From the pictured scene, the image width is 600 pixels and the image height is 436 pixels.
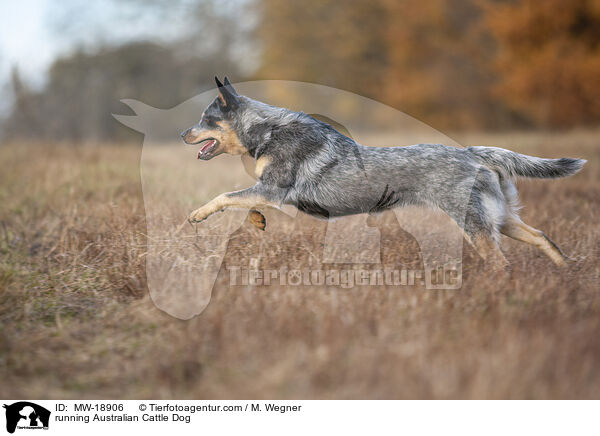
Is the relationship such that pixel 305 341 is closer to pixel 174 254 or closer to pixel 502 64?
pixel 174 254

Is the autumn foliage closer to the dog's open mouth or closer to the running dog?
the running dog

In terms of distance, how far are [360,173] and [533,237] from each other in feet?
5.44

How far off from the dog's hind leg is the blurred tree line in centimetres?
1288

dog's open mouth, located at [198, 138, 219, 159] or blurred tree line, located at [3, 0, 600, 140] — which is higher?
blurred tree line, located at [3, 0, 600, 140]

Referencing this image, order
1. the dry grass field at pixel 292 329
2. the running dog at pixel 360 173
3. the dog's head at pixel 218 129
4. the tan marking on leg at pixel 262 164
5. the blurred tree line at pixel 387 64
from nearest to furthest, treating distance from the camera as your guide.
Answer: the dry grass field at pixel 292 329, the running dog at pixel 360 173, the tan marking on leg at pixel 262 164, the dog's head at pixel 218 129, the blurred tree line at pixel 387 64

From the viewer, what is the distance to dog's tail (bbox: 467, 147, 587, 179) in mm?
4074

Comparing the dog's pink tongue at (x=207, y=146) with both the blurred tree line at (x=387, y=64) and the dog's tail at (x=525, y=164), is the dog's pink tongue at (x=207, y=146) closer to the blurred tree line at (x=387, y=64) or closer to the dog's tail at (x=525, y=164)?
the dog's tail at (x=525, y=164)

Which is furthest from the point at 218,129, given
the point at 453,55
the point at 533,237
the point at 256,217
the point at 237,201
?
the point at 453,55

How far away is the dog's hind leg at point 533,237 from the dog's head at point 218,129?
8.42ft

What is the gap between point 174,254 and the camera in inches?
168

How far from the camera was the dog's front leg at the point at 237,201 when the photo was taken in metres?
4.07

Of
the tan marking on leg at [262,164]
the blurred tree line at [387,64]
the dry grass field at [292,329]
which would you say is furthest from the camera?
the blurred tree line at [387,64]

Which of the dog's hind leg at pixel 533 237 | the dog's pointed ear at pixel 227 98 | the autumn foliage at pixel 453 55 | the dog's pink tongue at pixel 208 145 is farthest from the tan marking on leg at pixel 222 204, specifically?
the autumn foliage at pixel 453 55
